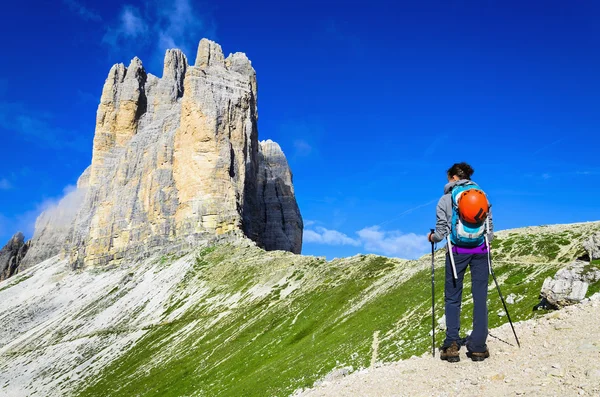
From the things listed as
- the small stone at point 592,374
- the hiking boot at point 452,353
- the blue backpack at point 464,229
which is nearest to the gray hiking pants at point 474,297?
the hiking boot at point 452,353

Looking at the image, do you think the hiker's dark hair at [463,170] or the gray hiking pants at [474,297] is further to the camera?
the hiker's dark hair at [463,170]

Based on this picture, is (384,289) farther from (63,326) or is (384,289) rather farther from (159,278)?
(63,326)

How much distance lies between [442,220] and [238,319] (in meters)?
75.3

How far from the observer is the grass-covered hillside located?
35.9 metres

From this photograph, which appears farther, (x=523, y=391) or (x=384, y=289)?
(x=384, y=289)

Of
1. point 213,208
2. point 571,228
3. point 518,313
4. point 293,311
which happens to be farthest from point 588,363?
point 213,208

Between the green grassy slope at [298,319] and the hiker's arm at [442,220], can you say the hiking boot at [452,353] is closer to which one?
the hiker's arm at [442,220]

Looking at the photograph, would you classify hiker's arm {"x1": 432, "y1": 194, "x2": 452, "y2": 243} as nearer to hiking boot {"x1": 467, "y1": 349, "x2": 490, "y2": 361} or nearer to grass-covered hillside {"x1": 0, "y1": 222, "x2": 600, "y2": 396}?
hiking boot {"x1": 467, "y1": 349, "x2": 490, "y2": 361}

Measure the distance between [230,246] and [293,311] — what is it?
88.7 m

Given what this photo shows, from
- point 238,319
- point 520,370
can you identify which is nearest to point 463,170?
point 520,370

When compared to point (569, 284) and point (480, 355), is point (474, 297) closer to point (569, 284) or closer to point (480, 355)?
point (480, 355)

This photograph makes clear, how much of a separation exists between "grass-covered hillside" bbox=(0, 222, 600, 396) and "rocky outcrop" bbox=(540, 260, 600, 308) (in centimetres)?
135

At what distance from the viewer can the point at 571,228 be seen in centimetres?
5822

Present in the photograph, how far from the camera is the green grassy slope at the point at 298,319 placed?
3270 cm
